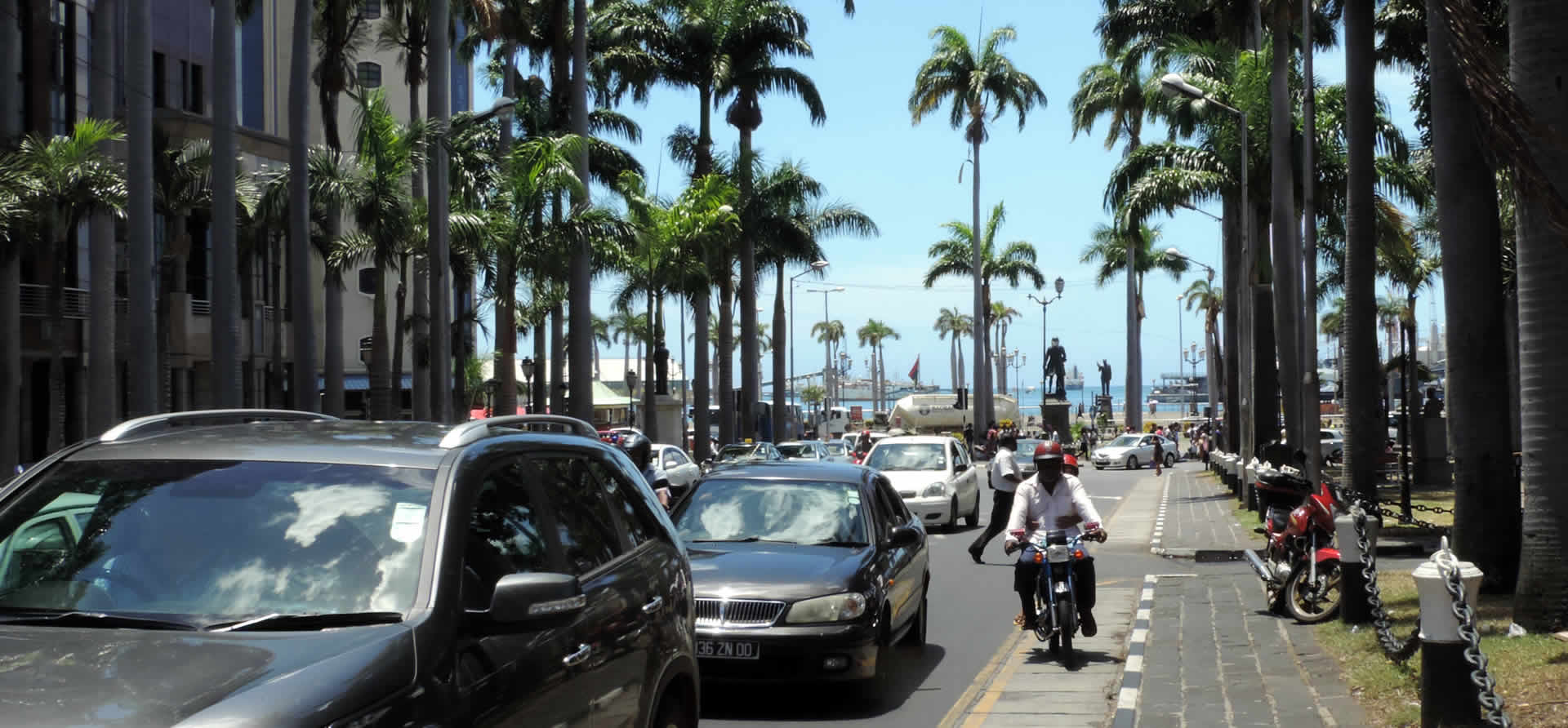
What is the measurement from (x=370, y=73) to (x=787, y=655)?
191 feet

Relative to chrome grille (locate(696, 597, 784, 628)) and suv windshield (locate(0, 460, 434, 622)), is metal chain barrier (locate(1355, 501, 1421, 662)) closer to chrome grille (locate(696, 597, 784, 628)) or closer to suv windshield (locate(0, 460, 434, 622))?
chrome grille (locate(696, 597, 784, 628))

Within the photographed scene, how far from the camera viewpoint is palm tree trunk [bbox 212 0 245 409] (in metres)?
23.0

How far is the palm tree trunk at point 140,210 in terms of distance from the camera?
22.5 m

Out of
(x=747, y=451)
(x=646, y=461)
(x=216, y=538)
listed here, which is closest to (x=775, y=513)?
(x=216, y=538)

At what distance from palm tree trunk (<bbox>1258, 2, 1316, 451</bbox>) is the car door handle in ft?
82.5

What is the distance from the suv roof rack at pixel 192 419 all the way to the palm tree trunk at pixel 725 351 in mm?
41166

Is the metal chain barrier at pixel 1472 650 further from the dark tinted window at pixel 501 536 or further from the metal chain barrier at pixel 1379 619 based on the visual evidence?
the dark tinted window at pixel 501 536

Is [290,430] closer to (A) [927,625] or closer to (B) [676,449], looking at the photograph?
(A) [927,625]

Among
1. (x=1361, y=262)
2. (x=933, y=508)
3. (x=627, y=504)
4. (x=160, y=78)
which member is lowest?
(x=933, y=508)

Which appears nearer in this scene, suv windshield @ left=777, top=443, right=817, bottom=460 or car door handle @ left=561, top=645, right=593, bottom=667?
car door handle @ left=561, top=645, right=593, bottom=667

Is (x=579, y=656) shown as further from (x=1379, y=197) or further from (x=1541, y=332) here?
(x=1379, y=197)

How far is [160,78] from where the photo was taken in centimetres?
4078

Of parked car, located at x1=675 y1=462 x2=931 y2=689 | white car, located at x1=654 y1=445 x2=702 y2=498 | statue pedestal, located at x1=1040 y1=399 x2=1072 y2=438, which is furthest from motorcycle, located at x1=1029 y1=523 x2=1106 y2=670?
statue pedestal, located at x1=1040 y1=399 x2=1072 y2=438

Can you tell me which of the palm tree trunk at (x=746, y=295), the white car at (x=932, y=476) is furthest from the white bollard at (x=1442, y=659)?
the palm tree trunk at (x=746, y=295)
